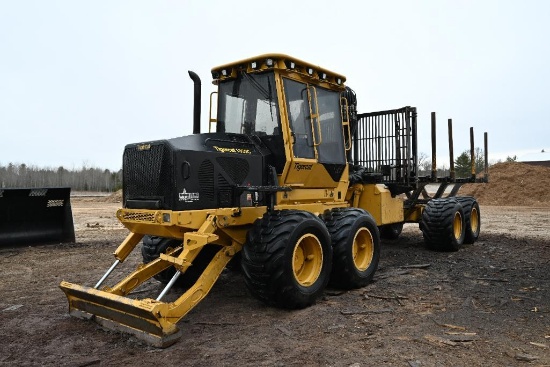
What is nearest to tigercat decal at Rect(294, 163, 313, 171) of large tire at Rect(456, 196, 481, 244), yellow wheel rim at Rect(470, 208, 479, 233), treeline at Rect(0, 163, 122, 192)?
large tire at Rect(456, 196, 481, 244)

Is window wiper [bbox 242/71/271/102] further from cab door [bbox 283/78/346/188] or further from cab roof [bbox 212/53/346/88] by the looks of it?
cab door [bbox 283/78/346/188]

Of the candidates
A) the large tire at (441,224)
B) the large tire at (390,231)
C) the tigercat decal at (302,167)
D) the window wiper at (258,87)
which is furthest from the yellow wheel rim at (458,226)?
the window wiper at (258,87)

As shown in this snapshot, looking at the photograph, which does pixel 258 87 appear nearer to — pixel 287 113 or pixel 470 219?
pixel 287 113

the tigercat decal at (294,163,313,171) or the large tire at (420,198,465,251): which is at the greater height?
the tigercat decal at (294,163,313,171)

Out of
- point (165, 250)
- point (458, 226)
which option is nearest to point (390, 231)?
point (458, 226)

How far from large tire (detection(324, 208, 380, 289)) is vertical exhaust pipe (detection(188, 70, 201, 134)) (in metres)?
2.09

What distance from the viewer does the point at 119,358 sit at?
160 inches

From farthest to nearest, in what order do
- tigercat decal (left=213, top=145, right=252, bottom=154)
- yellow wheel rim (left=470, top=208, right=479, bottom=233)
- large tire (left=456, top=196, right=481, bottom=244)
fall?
yellow wheel rim (left=470, top=208, right=479, bottom=233), large tire (left=456, top=196, right=481, bottom=244), tigercat decal (left=213, top=145, right=252, bottom=154)

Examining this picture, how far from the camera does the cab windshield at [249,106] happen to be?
5949 millimetres

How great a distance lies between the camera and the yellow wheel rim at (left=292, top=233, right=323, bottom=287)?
18.0 feet

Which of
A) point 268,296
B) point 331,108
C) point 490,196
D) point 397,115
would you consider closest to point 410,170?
point 397,115

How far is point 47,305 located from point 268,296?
279 centimetres

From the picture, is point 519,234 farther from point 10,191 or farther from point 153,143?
point 10,191

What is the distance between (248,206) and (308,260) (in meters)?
0.96
